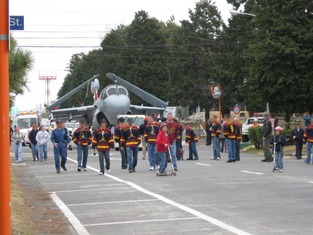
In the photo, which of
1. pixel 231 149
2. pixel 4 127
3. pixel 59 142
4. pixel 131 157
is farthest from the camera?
pixel 231 149

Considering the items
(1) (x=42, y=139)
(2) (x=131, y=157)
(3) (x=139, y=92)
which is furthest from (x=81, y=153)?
(3) (x=139, y=92)

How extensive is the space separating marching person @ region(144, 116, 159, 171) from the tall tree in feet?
33.6

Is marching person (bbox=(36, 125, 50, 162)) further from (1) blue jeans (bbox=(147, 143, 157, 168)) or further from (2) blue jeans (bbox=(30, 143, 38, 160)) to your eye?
(1) blue jeans (bbox=(147, 143, 157, 168))

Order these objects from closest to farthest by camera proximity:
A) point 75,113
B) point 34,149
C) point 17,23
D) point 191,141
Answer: point 17,23 < point 191,141 < point 34,149 < point 75,113

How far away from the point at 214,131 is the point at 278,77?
1539 cm

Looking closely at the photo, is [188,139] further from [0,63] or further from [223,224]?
[0,63]

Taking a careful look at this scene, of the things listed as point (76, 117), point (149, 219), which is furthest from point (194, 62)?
point (149, 219)

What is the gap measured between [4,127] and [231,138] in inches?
908

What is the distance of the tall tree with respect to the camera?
499 inches

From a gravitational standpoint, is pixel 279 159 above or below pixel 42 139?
below

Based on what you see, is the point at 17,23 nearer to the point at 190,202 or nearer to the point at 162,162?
the point at 190,202

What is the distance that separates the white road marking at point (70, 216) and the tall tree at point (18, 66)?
2414 millimetres

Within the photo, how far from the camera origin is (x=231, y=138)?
1107 inches

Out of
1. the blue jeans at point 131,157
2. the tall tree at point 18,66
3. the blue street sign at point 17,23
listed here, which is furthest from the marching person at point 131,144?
the blue street sign at point 17,23
